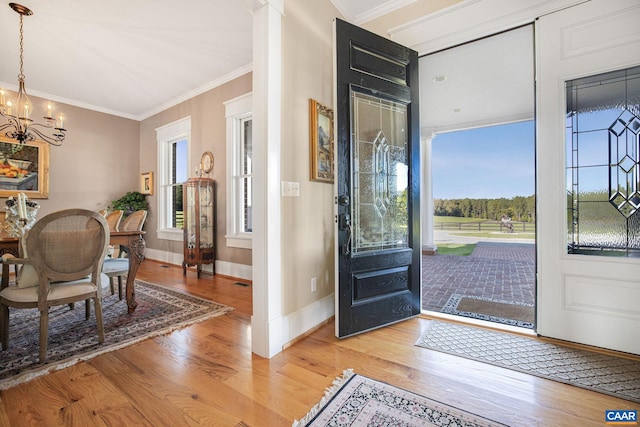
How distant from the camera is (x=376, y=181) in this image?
2.41 metres

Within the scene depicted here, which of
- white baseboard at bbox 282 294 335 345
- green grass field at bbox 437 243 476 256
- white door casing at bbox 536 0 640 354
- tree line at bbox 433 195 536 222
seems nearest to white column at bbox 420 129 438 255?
green grass field at bbox 437 243 476 256

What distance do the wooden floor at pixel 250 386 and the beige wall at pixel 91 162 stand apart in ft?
14.9

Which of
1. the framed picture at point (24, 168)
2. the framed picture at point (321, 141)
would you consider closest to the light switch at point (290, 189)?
Answer: the framed picture at point (321, 141)

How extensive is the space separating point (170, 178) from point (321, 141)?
4295 millimetres

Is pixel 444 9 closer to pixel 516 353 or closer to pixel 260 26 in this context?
pixel 260 26

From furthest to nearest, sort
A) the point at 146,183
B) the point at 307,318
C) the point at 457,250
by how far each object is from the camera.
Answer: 1. the point at 457,250
2. the point at 146,183
3. the point at 307,318

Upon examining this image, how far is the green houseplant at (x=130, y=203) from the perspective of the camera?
553 cm

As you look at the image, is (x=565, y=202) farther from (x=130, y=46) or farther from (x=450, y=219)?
(x=450, y=219)

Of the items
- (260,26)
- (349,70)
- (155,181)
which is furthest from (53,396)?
(155,181)

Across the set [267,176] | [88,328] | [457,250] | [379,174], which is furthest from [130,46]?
[457,250]

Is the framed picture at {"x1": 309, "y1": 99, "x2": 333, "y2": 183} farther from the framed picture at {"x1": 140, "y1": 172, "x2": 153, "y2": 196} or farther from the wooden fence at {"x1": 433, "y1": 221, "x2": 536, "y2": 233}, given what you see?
the wooden fence at {"x1": 433, "y1": 221, "x2": 536, "y2": 233}

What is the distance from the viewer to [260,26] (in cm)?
195

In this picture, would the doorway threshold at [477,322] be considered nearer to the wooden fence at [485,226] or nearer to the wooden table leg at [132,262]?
the wooden table leg at [132,262]

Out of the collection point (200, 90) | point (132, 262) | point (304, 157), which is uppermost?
point (200, 90)
